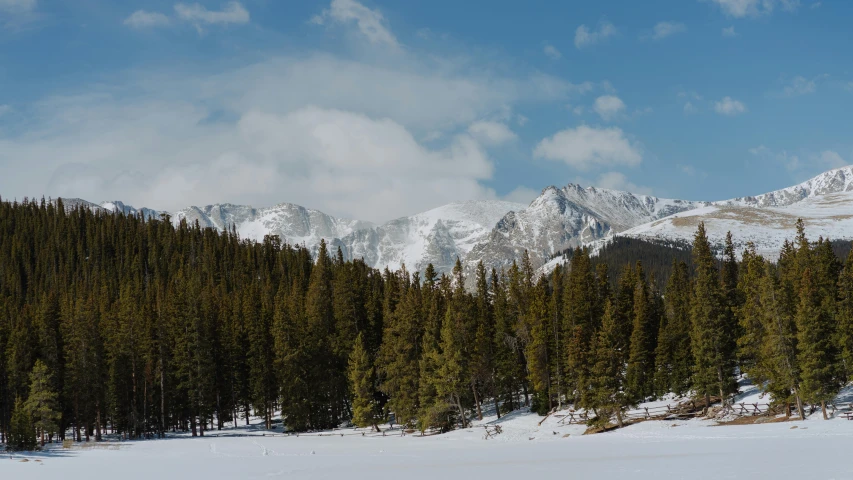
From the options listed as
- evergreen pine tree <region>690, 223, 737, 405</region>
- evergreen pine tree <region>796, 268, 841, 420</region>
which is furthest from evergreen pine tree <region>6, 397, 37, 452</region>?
evergreen pine tree <region>796, 268, 841, 420</region>

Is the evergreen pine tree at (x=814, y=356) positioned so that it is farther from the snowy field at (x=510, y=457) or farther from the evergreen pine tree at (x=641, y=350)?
the evergreen pine tree at (x=641, y=350)

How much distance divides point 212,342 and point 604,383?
1858 inches

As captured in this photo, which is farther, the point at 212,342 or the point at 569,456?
the point at 212,342

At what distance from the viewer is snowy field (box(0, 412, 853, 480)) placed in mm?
25797

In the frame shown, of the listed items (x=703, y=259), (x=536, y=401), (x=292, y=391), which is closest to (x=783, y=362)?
(x=703, y=259)

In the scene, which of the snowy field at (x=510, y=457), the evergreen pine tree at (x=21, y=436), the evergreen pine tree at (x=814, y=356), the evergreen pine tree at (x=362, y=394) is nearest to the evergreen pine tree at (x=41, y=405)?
the evergreen pine tree at (x=21, y=436)

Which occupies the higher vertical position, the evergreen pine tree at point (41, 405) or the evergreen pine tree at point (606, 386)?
the evergreen pine tree at point (41, 405)

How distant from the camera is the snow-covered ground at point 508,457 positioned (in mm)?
25875

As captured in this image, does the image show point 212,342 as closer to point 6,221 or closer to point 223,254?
point 223,254

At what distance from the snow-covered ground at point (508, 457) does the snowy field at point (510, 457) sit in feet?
0.18

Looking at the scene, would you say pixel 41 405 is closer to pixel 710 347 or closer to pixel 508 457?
pixel 508 457

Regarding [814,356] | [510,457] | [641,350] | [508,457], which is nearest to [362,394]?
[641,350]

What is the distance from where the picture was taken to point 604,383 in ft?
187

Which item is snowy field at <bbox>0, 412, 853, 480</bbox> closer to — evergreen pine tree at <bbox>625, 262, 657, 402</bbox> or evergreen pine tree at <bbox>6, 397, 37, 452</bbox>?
evergreen pine tree at <bbox>6, 397, 37, 452</bbox>
